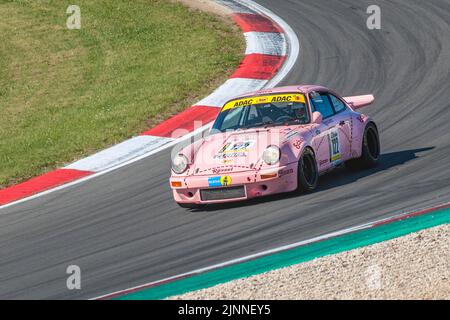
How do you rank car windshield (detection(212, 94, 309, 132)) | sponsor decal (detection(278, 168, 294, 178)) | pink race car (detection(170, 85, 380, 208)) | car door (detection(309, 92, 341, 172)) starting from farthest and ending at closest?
car windshield (detection(212, 94, 309, 132))
car door (detection(309, 92, 341, 172))
pink race car (detection(170, 85, 380, 208))
sponsor decal (detection(278, 168, 294, 178))

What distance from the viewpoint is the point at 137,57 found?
20.4 metres

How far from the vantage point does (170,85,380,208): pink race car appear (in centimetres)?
1160

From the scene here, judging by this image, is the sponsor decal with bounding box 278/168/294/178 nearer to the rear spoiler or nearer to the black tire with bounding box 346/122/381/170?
the black tire with bounding box 346/122/381/170

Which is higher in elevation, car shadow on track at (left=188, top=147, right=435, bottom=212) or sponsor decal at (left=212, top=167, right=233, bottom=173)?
sponsor decal at (left=212, top=167, right=233, bottom=173)

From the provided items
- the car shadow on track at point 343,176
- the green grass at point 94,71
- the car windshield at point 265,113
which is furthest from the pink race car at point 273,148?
the green grass at point 94,71

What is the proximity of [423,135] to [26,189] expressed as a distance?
534 centimetres

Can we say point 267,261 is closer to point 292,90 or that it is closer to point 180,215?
point 180,215

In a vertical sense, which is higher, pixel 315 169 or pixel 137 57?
pixel 315 169

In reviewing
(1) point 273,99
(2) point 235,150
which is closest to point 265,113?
(1) point 273,99

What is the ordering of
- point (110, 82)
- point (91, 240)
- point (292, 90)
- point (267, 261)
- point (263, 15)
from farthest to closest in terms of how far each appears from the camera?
point (263, 15)
point (110, 82)
point (292, 90)
point (91, 240)
point (267, 261)

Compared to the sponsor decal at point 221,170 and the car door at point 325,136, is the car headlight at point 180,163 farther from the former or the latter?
the car door at point 325,136

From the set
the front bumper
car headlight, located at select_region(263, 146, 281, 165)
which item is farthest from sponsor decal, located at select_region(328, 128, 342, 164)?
car headlight, located at select_region(263, 146, 281, 165)

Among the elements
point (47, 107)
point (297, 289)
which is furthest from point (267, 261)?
point (47, 107)

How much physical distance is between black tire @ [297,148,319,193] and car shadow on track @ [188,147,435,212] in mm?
124
